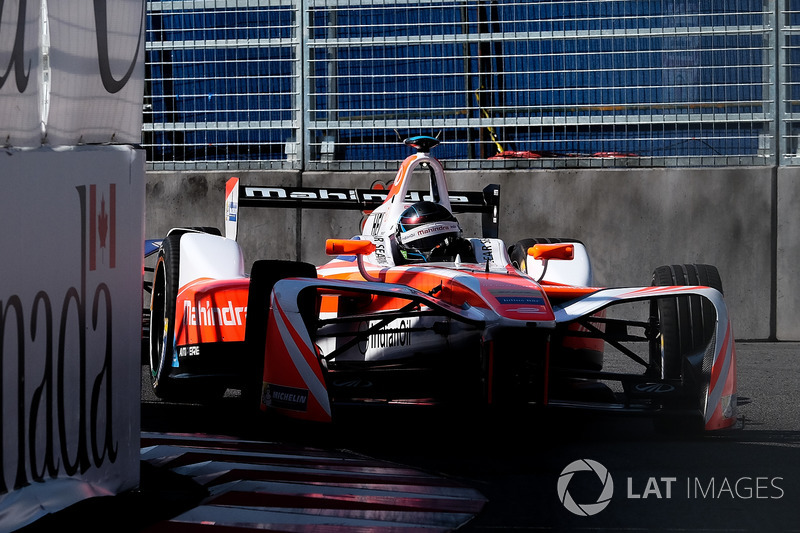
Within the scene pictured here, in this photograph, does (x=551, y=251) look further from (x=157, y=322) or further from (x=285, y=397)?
(x=157, y=322)

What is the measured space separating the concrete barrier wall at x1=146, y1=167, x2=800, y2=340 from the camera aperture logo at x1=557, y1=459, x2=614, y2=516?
4.60 m

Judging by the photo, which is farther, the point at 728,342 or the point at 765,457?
the point at 728,342

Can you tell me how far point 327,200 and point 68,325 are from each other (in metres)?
4.18

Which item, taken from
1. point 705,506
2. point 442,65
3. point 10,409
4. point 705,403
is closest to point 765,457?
point 705,403

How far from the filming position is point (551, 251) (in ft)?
19.6

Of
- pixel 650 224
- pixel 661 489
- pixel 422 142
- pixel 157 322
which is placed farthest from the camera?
pixel 650 224

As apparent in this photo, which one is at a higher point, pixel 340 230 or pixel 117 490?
pixel 340 230

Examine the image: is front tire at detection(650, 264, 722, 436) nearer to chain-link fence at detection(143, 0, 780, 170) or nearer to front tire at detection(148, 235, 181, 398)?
front tire at detection(148, 235, 181, 398)

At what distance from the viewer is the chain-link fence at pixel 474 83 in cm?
927

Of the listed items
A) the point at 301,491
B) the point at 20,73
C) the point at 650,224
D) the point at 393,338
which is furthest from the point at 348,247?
the point at 650,224

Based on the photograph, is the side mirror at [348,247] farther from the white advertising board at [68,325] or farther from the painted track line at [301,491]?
the white advertising board at [68,325]

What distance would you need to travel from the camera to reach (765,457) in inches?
176

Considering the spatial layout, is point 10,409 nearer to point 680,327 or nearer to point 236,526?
point 236,526

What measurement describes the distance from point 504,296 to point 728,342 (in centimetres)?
106
